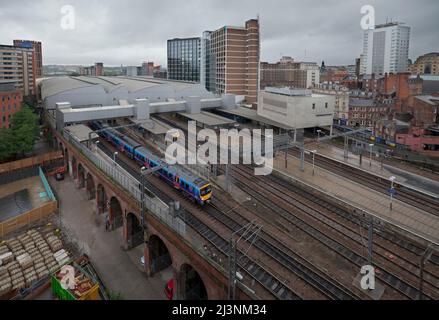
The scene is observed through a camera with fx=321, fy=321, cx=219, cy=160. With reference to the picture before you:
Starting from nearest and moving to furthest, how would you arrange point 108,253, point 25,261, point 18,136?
point 25,261
point 108,253
point 18,136

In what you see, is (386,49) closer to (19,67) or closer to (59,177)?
(19,67)

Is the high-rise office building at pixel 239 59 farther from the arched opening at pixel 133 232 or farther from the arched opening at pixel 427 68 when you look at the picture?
the arched opening at pixel 427 68

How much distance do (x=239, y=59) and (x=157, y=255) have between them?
89010 millimetres

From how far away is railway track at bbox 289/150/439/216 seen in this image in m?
33.8

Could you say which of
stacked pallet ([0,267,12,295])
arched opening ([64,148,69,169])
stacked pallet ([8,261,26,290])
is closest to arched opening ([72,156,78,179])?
arched opening ([64,148,69,169])

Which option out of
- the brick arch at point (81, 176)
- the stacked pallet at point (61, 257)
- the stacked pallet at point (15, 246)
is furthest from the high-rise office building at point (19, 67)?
the stacked pallet at point (61, 257)

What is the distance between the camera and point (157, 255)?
29.3 m

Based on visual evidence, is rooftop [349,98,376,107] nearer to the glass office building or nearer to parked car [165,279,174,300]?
parked car [165,279,174,300]

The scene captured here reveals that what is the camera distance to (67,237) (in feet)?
117

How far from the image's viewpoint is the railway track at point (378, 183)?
111 ft

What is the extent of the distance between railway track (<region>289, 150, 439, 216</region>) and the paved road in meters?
26.0

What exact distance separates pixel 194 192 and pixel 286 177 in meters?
14.5

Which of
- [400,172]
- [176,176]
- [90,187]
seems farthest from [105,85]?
[400,172]
